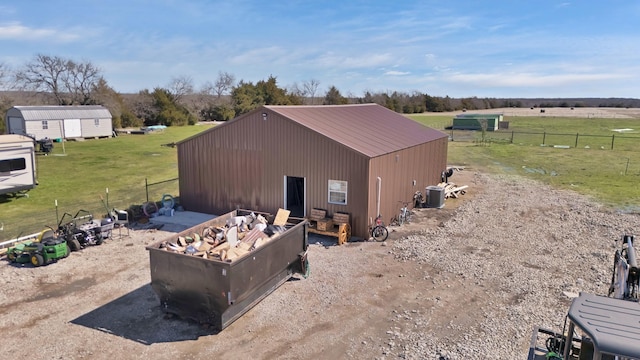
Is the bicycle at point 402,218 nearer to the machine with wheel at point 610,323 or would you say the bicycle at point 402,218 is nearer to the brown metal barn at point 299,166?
the brown metal barn at point 299,166

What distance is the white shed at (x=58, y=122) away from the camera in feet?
135

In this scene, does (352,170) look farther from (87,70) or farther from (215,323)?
(87,70)

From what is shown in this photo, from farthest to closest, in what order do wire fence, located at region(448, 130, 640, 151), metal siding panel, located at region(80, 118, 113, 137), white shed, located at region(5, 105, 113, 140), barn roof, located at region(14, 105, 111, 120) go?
1. metal siding panel, located at region(80, 118, 113, 137)
2. wire fence, located at region(448, 130, 640, 151)
3. barn roof, located at region(14, 105, 111, 120)
4. white shed, located at region(5, 105, 113, 140)

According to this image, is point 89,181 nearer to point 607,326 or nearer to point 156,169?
point 156,169

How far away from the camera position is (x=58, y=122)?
42.9m

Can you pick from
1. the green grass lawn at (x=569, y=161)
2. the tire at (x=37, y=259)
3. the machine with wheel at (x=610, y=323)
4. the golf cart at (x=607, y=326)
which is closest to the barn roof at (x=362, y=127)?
the green grass lawn at (x=569, y=161)

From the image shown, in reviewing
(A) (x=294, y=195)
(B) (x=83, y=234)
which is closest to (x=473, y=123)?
(A) (x=294, y=195)

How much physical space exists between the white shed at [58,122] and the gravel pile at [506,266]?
1571 inches

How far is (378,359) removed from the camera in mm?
8523

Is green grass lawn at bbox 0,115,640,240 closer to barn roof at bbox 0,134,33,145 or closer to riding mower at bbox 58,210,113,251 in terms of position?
barn roof at bbox 0,134,33,145

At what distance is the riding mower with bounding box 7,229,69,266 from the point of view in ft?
42.4

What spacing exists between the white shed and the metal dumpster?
123ft

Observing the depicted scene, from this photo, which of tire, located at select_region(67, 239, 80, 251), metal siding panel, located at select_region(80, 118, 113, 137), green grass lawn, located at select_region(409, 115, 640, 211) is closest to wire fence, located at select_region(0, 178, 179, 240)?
tire, located at select_region(67, 239, 80, 251)

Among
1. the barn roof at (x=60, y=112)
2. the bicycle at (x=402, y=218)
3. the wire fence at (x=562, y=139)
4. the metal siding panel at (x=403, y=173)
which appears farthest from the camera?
the wire fence at (x=562, y=139)
